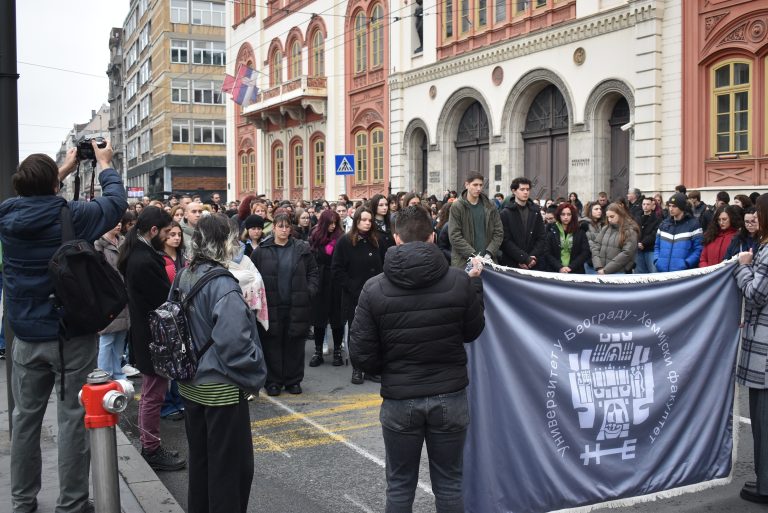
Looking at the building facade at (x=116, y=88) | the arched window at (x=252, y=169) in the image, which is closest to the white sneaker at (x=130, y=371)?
the arched window at (x=252, y=169)

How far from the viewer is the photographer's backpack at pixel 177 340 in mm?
4387

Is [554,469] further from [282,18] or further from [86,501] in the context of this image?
[282,18]

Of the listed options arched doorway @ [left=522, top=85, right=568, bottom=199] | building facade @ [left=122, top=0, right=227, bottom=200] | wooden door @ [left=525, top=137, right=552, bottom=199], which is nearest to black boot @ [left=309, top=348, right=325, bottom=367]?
arched doorway @ [left=522, top=85, right=568, bottom=199]

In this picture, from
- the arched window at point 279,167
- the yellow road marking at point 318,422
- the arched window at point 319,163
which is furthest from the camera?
the arched window at point 279,167

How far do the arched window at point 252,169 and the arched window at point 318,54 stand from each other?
31.6ft

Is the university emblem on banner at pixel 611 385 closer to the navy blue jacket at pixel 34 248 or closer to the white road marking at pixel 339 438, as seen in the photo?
the white road marking at pixel 339 438

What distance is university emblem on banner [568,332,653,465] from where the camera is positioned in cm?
502

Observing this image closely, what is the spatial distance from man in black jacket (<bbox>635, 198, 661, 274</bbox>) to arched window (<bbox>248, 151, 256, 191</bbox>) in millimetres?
32800

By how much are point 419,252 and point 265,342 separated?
4.95 m

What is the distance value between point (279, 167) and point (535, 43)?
71.6 ft

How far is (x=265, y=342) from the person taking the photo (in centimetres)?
872

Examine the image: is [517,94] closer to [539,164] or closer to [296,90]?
[539,164]

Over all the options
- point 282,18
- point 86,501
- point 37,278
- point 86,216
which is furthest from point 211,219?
point 282,18

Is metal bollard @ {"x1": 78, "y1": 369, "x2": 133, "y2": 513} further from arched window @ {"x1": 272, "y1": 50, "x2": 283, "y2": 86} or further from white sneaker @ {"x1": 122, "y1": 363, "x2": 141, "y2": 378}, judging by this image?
arched window @ {"x1": 272, "y1": 50, "x2": 283, "y2": 86}
